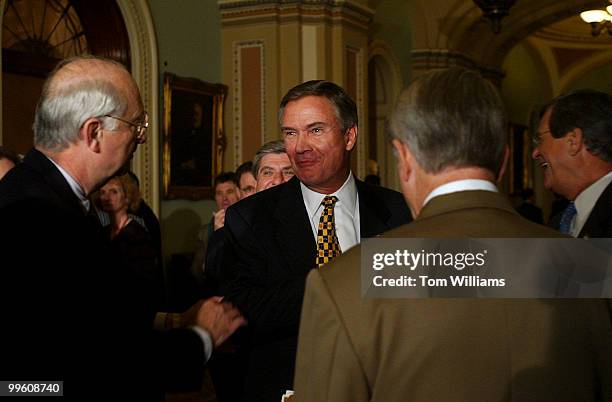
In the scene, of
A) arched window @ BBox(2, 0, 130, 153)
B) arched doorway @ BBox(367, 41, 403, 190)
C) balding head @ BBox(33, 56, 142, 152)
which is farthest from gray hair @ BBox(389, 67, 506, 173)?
arched doorway @ BBox(367, 41, 403, 190)

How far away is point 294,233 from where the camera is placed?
2.64m

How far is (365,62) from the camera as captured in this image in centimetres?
943

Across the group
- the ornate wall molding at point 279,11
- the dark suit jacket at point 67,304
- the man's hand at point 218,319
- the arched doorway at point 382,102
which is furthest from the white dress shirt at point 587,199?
the arched doorway at point 382,102

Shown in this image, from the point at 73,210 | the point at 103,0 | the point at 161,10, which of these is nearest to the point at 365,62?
the point at 161,10

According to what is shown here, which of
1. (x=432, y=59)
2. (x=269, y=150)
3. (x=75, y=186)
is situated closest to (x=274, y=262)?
(x=75, y=186)

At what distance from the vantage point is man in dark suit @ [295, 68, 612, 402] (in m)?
1.45

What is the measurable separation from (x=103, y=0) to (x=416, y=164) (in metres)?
6.47

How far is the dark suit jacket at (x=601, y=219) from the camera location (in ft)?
8.81

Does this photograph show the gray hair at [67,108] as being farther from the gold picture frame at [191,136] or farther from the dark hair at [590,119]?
the gold picture frame at [191,136]

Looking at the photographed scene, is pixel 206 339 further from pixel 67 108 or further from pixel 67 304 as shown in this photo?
pixel 67 108

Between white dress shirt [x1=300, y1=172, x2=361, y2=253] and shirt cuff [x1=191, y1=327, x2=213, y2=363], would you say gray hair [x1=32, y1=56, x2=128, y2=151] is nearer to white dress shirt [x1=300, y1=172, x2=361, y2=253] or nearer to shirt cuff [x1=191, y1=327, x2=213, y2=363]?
shirt cuff [x1=191, y1=327, x2=213, y2=363]

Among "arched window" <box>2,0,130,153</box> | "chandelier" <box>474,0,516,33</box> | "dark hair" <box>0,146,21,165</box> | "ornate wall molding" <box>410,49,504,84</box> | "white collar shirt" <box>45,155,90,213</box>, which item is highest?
"ornate wall molding" <box>410,49,504,84</box>

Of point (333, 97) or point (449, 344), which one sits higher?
point (333, 97)

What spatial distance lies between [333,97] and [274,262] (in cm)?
67
